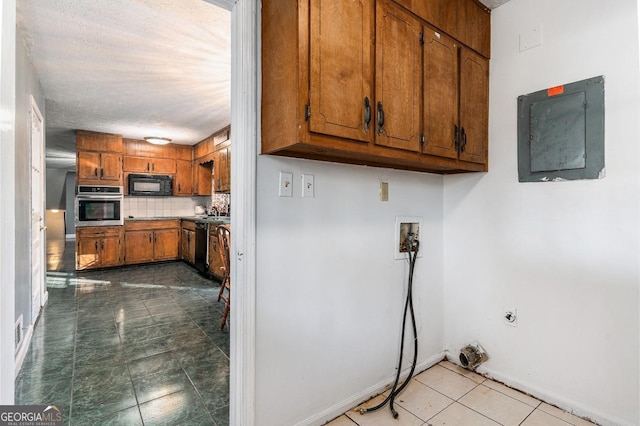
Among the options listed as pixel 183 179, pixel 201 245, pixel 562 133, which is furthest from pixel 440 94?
pixel 183 179

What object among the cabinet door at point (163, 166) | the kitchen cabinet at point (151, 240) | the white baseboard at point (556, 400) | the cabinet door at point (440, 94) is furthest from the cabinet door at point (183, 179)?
the white baseboard at point (556, 400)

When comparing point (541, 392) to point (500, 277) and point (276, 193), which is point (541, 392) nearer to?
point (500, 277)

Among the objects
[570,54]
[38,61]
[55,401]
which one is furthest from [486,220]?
[38,61]

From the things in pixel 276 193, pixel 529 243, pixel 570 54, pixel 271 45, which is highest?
pixel 570 54

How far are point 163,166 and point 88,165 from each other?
4.08 feet

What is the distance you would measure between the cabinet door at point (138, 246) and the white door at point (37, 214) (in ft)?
6.07

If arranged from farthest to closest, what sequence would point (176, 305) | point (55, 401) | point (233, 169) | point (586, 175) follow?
1. point (176, 305)
2. point (55, 401)
3. point (586, 175)
4. point (233, 169)

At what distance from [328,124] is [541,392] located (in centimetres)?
207

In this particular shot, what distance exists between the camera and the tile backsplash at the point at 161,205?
20.1 feet

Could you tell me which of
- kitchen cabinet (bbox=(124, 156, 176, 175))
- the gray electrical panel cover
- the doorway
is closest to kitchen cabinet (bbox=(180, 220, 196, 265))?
kitchen cabinet (bbox=(124, 156, 176, 175))

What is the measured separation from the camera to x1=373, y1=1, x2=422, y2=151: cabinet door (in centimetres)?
147

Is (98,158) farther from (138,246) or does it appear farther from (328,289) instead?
A: (328,289)

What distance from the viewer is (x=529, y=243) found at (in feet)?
6.42

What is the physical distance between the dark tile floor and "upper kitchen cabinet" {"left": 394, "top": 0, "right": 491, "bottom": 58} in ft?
8.34
